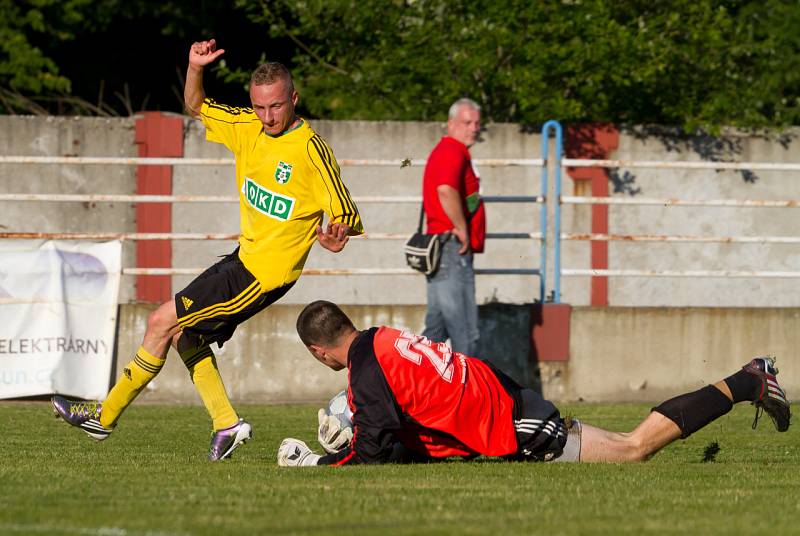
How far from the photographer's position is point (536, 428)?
760 centimetres

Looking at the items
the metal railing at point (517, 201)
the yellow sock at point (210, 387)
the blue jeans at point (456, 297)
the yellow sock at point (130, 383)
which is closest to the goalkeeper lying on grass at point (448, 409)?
the yellow sock at point (210, 387)

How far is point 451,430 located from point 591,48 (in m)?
8.75

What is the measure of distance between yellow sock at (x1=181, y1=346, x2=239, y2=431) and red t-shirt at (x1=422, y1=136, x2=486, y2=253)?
3194mm

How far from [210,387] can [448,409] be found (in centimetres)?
147

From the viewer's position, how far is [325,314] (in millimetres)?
7387

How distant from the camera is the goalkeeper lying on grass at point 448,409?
7.21 meters

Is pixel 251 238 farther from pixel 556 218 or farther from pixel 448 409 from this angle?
pixel 556 218

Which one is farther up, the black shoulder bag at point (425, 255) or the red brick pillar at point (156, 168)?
the red brick pillar at point (156, 168)

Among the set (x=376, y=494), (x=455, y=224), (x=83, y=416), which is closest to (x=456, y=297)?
(x=455, y=224)

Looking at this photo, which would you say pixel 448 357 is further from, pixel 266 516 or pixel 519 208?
pixel 519 208

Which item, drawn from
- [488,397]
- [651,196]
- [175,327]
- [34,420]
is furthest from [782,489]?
[651,196]

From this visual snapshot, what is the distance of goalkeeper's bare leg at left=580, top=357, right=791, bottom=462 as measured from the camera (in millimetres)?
7680

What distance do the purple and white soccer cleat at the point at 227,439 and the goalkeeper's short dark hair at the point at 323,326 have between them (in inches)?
33.7

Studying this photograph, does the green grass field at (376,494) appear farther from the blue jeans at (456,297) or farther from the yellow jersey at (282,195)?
the blue jeans at (456,297)
